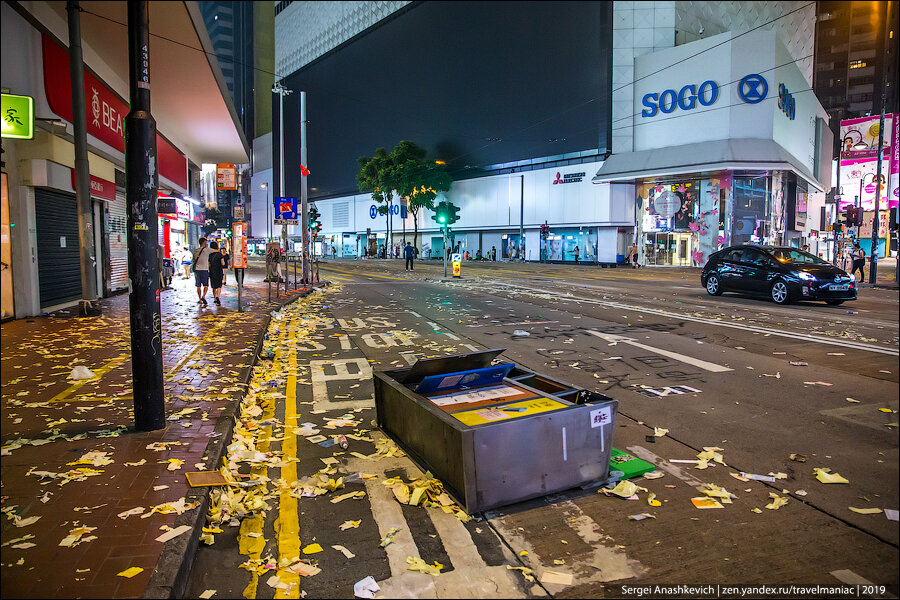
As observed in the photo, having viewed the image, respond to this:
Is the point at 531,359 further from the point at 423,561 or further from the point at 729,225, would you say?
the point at 729,225

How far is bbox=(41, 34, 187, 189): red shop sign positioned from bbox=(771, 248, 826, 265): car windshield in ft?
52.4

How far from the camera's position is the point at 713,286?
18.8 m

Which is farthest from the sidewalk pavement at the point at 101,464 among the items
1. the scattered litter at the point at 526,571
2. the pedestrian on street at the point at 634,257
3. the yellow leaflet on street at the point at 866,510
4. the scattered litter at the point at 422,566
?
the pedestrian on street at the point at 634,257

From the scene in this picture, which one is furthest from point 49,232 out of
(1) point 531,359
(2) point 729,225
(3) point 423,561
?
(2) point 729,225

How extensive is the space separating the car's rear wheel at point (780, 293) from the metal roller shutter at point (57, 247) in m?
18.7

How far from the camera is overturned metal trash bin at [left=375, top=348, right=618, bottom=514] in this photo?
3.87 m

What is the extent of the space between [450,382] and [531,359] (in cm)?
410

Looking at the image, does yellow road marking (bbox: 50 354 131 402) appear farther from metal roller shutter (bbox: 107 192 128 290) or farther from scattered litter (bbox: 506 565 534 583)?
metal roller shutter (bbox: 107 192 128 290)

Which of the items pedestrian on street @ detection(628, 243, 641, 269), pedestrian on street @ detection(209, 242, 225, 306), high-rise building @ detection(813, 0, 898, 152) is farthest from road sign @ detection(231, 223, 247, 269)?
high-rise building @ detection(813, 0, 898, 152)

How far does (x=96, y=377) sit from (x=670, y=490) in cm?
703

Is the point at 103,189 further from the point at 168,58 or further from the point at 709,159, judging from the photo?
the point at 709,159

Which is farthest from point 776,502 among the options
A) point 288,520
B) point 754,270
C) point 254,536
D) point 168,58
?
point 168,58

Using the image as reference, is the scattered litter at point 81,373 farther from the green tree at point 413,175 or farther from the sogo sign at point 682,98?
the green tree at point 413,175

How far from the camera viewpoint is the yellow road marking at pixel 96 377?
658 centimetres
